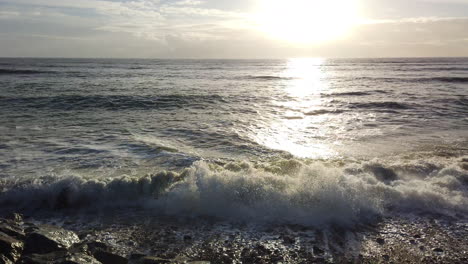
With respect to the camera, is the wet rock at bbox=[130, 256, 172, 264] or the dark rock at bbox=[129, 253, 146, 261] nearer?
the wet rock at bbox=[130, 256, 172, 264]

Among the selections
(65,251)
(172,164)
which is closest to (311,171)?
(172,164)

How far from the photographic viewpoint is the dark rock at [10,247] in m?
4.52

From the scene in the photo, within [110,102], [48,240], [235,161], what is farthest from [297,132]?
[110,102]

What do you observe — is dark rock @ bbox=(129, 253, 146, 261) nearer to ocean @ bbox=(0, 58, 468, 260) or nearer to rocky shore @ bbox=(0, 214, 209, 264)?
rocky shore @ bbox=(0, 214, 209, 264)

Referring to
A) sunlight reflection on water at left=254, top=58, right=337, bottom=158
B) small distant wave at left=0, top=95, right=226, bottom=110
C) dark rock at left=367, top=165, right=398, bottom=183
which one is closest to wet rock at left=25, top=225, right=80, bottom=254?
dark rock at left=367, top=165, right=398, bottom=183

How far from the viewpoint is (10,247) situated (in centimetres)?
465

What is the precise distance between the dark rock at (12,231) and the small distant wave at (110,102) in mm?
14146

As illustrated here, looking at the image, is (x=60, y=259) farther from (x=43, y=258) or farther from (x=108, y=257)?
(x=108, y=257)

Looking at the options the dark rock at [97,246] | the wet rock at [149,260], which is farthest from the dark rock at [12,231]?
the wet rock at [149,260]

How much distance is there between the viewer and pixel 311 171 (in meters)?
8.00

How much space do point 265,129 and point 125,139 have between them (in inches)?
221

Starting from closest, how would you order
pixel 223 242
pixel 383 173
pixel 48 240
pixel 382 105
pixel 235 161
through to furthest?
pixel 48 240, pixel 223 242, pixel 383 173, pixel 235 161, pixel 382 105

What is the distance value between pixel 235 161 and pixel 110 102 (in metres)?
13.1

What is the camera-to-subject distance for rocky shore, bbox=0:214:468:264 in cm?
487
